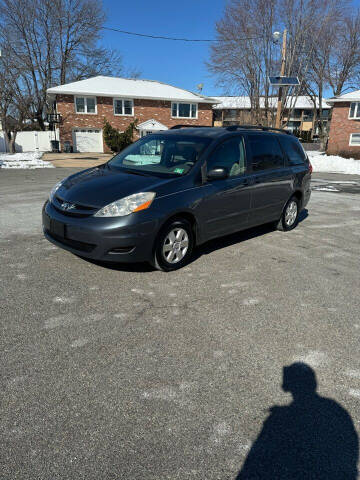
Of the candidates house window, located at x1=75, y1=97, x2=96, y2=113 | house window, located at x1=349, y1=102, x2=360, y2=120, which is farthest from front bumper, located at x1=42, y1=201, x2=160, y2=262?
house window, located at x1=349, y1=102, x2=360, y2=120

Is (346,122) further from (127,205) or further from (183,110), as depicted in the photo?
(127,205)

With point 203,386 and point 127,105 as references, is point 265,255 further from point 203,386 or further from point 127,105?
point 127,105

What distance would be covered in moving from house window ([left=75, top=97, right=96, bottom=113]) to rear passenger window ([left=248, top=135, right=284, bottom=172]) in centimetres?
2924

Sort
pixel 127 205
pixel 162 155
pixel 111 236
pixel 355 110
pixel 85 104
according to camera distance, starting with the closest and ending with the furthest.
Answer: pixel 111 236 < pixel 127 205 < pixel 162 155 < pixel 85 104 < pixel 355 110

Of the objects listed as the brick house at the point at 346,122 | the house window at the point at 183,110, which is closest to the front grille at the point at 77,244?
the house window at the point at 183,110

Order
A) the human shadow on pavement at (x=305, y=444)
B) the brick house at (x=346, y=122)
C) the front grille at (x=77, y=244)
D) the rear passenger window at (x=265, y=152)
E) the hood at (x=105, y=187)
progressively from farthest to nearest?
1. the brick house at (x=346, y=122)
2. the rear passenger window at (x=265, y=152)
3. the hood at (x=105, y=187)
4. the front grille at (x=77, y=244)
5. the human shadow on pavement at (x=305, y=444)

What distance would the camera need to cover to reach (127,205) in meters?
4.11

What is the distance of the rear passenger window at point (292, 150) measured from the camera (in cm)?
650

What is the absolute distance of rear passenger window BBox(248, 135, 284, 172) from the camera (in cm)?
565

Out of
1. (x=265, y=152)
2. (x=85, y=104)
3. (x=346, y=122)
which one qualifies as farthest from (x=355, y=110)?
(x=265, y=152)

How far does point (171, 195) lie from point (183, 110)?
32943 mm

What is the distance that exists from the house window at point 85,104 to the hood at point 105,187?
29.7 m

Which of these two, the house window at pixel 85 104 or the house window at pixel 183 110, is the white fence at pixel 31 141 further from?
the house window at pixel 183 110

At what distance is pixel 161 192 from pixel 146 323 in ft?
5.46
